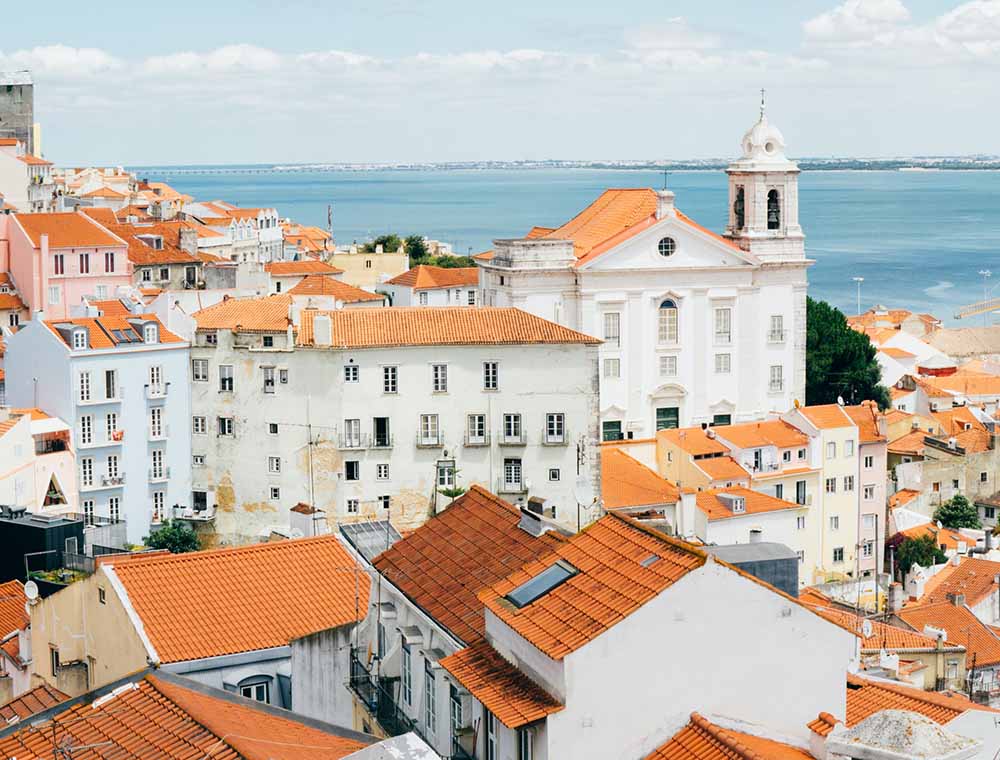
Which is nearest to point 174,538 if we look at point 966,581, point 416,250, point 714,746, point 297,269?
point 966,581

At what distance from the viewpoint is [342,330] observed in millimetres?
33688

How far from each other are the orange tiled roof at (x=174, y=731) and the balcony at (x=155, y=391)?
23.3 m

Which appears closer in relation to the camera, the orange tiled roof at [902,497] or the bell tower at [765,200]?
the orange tiled roof at [902,497]

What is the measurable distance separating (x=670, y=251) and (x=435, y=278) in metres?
15.9

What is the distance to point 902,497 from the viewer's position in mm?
43125

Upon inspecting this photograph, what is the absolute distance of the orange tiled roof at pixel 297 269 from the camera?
57594mm

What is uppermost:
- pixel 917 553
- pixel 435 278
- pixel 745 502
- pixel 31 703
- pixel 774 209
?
pixel 774 209

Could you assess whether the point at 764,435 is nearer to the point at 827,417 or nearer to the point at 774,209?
the point at 827,417

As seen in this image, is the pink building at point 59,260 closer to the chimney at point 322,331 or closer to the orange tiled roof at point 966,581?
the chimney at point 322,331

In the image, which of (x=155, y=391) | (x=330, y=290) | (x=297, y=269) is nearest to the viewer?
(x=155, y=391)

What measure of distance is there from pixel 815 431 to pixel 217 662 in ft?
89.6

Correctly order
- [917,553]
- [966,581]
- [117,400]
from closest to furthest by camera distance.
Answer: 1. [966,581]
2. [117,400]
3. [917,553]

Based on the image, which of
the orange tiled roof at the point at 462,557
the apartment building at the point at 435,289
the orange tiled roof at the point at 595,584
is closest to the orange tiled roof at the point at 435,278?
the apartment building at the point at 435,289

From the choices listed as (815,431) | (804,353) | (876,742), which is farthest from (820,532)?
(876,742)
